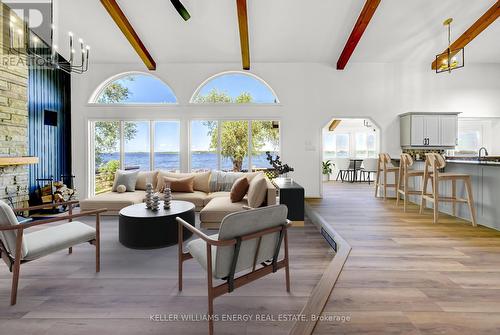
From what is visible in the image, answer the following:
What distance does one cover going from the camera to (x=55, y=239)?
2.12 meters

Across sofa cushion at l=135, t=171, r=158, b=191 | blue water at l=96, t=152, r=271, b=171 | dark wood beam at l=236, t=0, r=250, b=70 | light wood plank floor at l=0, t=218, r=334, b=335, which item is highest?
dark wood beam at l=236, t=0, r=250, b=70

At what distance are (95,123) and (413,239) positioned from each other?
6864 millimetres

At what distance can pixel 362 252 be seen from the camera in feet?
9.14

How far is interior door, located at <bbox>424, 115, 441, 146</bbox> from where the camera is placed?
18.7ft

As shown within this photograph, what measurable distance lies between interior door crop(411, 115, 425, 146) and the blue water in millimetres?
3493

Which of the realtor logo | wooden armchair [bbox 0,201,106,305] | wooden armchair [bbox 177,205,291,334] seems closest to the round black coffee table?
wooden armchair [bbox 0,201,106,305]

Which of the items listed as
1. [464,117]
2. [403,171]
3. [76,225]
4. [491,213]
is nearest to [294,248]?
[76,225]

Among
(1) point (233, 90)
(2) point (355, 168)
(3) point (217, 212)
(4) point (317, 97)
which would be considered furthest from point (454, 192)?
(2) point (355, 168)

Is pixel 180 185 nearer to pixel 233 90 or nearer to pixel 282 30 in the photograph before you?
pixel 233 90

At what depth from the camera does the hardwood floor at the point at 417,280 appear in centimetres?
167

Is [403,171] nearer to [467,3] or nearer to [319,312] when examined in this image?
[467,3]

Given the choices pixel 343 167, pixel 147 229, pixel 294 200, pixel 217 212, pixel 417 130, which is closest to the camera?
pixel 147 229

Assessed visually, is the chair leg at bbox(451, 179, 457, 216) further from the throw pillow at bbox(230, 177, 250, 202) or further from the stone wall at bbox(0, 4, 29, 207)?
the stone wall at bbox(0, 4, 29, 207)

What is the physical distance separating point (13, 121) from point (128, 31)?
2617mm
